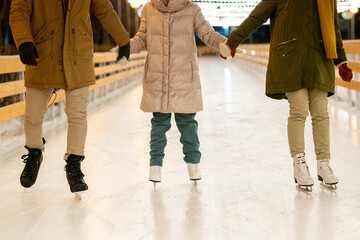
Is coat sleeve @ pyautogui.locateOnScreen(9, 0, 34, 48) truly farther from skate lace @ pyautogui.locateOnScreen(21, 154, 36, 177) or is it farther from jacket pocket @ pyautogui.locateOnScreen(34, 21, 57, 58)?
skate lace @ pyautogui.locateOnScreen(21, 154, 36, 177)

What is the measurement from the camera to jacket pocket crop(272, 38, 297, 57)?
3404 mm

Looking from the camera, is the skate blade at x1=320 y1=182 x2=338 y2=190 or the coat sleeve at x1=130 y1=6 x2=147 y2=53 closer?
the skate blade at x1=320 y1=182 x2=338 y2=190

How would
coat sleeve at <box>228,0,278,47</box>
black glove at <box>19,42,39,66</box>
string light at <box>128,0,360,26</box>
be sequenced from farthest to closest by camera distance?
1. string light at <box>128,0,360,26</box>
2. coat sleeve at <box>228,0,278,47</box>
3. black glove at <box>19,42,39,66</box>

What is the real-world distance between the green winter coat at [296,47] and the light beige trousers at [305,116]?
72 millimetres

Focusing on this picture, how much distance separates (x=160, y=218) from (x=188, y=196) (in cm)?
47

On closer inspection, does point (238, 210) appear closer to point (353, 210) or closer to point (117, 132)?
point (353, 210)

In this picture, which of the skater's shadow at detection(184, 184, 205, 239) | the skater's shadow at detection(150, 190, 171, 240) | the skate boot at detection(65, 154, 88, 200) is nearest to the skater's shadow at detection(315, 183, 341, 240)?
the skater's shadow at detection(184, 184, 205, 239)

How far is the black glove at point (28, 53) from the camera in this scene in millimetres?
3090

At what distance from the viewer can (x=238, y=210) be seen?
9.93ft

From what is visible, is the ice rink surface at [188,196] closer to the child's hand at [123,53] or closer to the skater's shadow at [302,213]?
the skater's shadow at [302,213]

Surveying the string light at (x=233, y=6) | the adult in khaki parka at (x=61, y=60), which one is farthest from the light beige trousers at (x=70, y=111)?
the string light at (x=233, y=6)

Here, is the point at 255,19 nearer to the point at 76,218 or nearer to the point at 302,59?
the point at 302,59

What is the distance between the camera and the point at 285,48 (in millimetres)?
3439

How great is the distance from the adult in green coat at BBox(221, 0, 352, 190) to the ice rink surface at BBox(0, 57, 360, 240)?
24 centimetres
